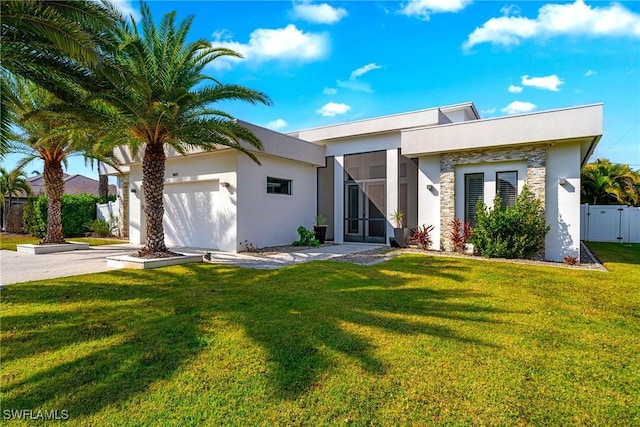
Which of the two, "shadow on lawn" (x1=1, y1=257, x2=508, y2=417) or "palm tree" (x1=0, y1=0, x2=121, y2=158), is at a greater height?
"palm tree" (x1=0, y1=0, x2=121, y2=158)

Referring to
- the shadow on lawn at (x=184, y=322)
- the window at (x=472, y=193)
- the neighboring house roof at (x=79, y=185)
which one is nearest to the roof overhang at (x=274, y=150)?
the shadow on lawn at (x=184, y=322)

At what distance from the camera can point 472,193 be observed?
1365 cm

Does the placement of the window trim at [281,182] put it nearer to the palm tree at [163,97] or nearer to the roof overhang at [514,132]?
the palm tree at [163,97]

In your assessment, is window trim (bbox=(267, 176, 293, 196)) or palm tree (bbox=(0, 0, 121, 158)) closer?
palm tree (bbox=(0, 0, 121, 158))

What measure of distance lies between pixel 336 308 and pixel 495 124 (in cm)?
1022

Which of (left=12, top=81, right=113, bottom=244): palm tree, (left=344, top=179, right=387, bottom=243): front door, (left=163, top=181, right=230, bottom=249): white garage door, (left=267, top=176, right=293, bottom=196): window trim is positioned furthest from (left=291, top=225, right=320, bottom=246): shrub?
(left=12, top=81, right=113, bottom=244): palm tree

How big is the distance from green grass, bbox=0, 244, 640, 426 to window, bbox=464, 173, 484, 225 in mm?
5980

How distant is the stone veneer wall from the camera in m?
12.0

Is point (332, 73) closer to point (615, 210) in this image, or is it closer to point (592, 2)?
point (592, 2)

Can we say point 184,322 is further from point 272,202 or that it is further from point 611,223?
point 611,223

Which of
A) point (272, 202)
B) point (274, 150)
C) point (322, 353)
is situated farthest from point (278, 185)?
point (322, 353)

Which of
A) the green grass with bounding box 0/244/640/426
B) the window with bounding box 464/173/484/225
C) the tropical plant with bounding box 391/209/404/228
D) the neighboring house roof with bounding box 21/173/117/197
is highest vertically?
the neighboring house roof with bounding box 21/173/117/197

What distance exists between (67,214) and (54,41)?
1867 centimetres

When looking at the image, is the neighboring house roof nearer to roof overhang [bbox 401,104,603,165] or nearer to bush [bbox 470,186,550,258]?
roof overhang [bbox 401,104,603,165]
